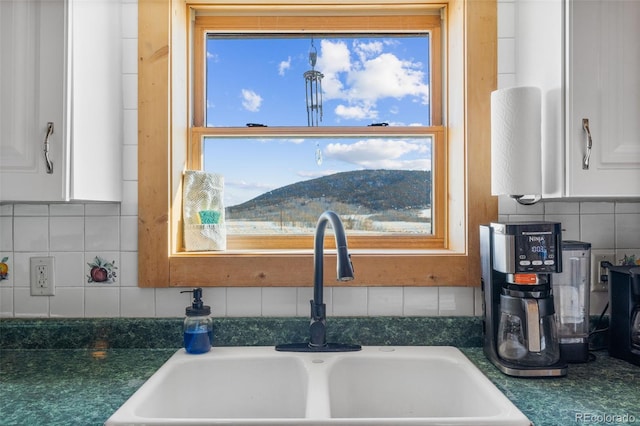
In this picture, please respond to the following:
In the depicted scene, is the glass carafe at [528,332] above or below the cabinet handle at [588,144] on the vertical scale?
below

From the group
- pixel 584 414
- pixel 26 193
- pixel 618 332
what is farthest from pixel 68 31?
pixel 618 332

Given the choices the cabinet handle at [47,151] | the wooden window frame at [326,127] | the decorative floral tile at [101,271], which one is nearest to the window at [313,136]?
the wooden window frame at [326,127]

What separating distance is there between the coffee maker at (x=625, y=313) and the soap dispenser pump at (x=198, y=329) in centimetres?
120

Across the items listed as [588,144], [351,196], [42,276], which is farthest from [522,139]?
[42,276]

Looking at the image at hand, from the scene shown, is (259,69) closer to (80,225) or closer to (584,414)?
(80,225)

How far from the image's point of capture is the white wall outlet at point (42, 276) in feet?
4.74

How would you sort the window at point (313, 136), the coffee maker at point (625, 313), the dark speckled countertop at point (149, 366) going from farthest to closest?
the window at point (313, 136) < the coffee maker at point (625, 313) < the dark speckled countertop at point (149, 366)

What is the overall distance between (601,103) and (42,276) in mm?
1740

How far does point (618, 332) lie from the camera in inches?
50.8

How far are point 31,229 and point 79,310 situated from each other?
312 mm

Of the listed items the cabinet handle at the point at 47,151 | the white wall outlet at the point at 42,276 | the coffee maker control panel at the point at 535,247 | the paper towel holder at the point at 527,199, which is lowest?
Answer: the white wall outlet at the point at 42,276

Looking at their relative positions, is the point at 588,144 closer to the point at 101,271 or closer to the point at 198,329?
the point at 198,329

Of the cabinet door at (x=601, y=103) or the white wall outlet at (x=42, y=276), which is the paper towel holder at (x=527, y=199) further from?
the white wall outlet at (x=42, y=276)

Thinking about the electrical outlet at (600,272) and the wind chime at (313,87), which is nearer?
the electrical outlet at (600,272)
